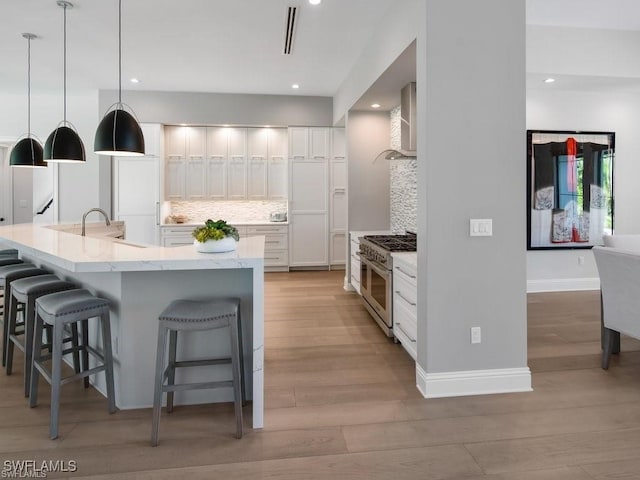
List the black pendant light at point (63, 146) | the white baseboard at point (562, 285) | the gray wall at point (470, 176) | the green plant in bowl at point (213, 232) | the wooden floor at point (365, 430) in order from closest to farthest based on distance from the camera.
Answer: the wooden floor at point (365, 430) < the green plant in bowl at point (213, 232) < the gray wall at point (470, 176) < the black pendant light at point (63, 146) < the white baseboard at point (562, 285)

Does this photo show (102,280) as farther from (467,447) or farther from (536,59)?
(536,59)

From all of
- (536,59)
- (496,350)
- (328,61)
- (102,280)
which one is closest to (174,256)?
(102,280)

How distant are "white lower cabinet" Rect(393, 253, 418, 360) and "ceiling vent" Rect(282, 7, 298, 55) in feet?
7.95

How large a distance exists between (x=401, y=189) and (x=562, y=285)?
258cm

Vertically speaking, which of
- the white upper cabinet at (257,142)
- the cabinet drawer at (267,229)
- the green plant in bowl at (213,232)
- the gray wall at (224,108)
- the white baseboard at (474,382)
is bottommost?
the white baseboard at (474,382)

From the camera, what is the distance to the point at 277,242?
7113 millimetres

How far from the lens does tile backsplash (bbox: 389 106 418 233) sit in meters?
5.00

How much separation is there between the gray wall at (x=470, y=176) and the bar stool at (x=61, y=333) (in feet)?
6.45

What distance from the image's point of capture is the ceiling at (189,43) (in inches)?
151

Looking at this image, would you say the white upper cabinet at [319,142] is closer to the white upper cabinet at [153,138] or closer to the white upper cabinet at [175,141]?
the white upper cabinet at [175,141]

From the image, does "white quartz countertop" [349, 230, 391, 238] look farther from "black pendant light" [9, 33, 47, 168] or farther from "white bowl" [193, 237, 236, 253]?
"black pendant light" [9, 33, 47, 168]

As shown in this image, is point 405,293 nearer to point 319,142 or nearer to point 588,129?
point 588,129

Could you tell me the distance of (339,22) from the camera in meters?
4.09

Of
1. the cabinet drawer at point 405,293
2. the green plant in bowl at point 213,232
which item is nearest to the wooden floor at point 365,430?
the cabinet drawer at point 405,293
